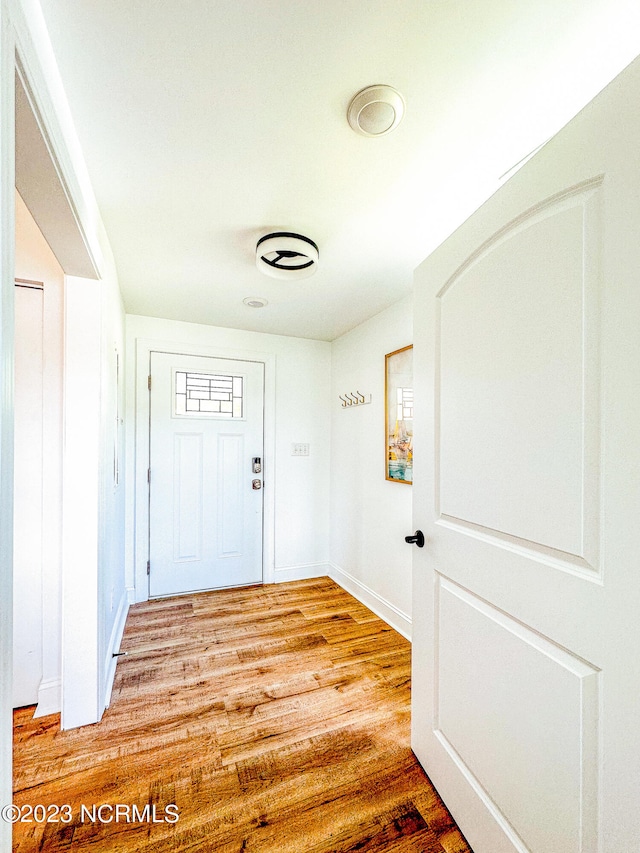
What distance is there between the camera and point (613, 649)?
2.42 ft

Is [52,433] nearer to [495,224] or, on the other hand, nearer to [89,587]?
[89,587]

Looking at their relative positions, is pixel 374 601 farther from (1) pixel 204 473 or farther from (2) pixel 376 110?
(2) pixel 376 110

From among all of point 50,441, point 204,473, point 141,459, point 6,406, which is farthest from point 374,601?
point 6,406

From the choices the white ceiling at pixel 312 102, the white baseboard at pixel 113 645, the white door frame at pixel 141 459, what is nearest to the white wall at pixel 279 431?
the white door frame at pixel 141 459

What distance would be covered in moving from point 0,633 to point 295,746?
4.77 feet

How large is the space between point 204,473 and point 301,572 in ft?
4.22

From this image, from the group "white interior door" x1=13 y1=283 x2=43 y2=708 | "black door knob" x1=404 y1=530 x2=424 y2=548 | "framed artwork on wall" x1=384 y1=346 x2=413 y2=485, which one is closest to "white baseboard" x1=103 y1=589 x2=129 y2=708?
"white interior door" x1=13 y1=283 x2=43 y2=708

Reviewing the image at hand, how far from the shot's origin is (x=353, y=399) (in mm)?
3191

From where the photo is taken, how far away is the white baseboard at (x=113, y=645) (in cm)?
184

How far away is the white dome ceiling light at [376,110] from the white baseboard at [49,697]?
8.45ft

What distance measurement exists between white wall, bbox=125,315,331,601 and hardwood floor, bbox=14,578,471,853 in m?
1.01

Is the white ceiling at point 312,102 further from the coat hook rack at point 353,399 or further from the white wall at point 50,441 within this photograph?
the coat hook rack at point 353,399

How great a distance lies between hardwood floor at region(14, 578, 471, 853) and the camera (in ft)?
3.96

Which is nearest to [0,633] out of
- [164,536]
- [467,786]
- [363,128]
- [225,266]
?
[467,786]
